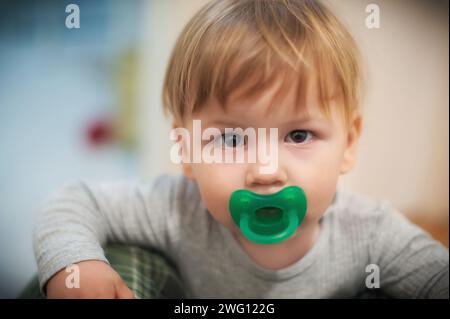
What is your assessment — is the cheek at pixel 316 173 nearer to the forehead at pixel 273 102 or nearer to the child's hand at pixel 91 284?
the forehead at pixel 273 102

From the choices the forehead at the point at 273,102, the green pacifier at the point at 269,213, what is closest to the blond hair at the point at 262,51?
the forehead at the point at 273,102

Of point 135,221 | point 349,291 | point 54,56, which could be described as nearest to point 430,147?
point 349,291

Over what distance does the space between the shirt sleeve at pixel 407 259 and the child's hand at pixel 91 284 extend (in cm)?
37

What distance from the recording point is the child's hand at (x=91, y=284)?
0.67 metres

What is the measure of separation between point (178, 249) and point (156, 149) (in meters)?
0.16

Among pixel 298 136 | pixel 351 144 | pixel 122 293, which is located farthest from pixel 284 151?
pixel 122 293

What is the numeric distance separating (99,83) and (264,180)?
0.87 ft

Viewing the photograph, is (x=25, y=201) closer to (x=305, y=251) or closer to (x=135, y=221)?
(x=135, y=221)

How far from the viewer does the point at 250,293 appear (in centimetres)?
83

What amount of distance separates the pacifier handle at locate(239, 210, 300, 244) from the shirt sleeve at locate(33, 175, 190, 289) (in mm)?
188

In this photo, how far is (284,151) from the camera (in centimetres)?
67

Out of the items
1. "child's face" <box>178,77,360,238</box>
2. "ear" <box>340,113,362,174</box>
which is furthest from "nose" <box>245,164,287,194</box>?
"ear" <box>340,113,362,174</box>

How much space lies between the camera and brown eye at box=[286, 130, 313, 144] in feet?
2.21

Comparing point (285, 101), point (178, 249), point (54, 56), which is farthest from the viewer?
point (178, 249)
